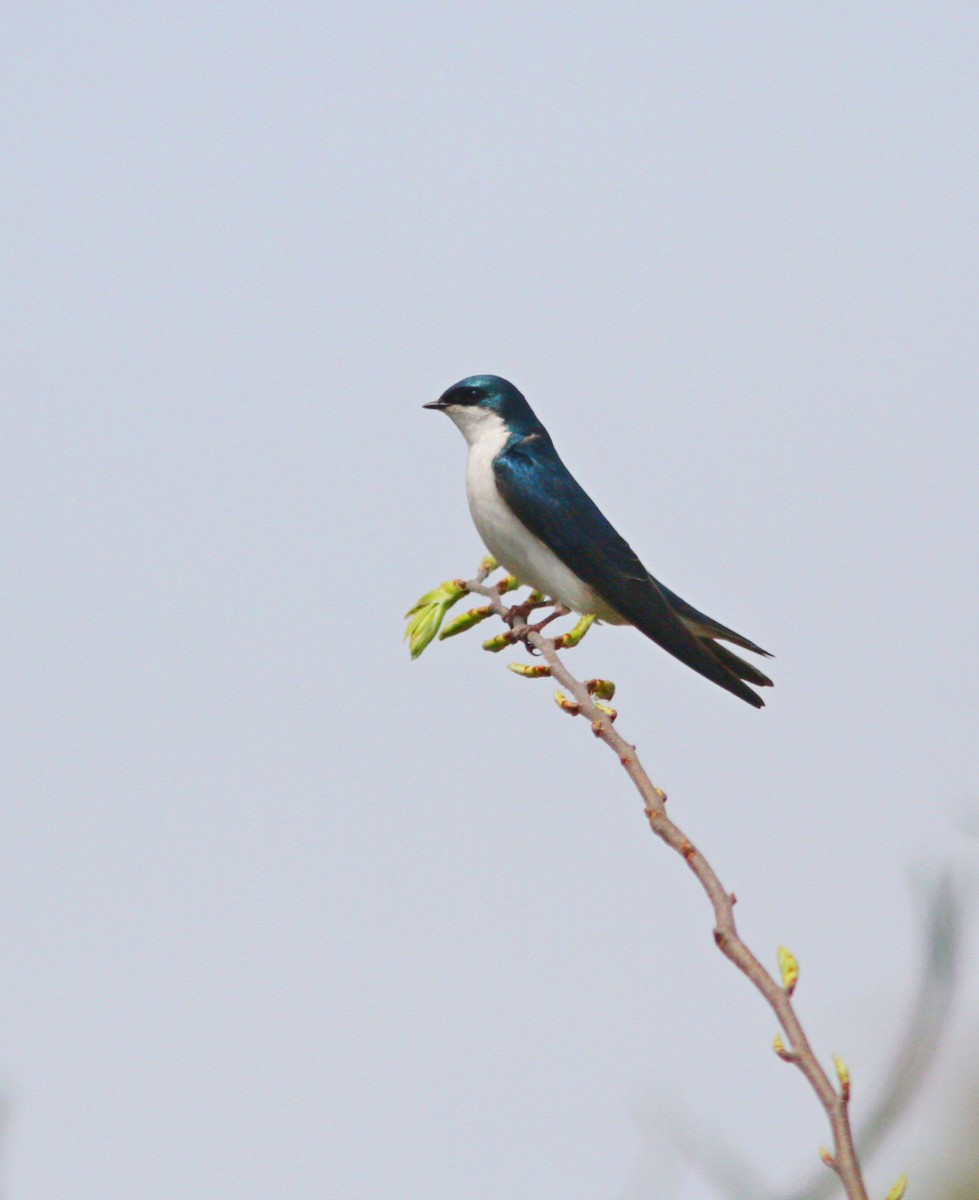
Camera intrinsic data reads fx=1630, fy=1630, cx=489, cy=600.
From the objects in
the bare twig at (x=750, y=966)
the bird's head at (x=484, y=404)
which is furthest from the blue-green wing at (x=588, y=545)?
the bare twig at (x=750, y=966)

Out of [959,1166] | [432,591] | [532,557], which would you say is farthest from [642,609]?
[959,1166]

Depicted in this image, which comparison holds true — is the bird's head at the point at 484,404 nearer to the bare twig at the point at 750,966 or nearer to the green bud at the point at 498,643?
the green bud at the point at 498,643

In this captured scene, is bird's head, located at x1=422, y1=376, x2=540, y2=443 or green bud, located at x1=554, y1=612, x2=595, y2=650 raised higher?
bird's head, located at x1=422, y1=376, x2=540, y2=443

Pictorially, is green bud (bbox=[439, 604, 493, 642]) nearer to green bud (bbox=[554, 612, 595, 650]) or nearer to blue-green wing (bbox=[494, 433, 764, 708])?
green bud (bbox=[554, 612, 595, 650])

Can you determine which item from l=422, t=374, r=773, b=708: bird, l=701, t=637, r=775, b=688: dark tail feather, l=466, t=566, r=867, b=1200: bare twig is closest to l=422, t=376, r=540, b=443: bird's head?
l=422, t=374, r=773, b=708: bird

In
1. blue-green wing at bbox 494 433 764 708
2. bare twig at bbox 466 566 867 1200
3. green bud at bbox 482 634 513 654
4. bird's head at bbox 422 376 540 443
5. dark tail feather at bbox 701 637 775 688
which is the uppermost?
bird's head at bbox 422 376 540 443

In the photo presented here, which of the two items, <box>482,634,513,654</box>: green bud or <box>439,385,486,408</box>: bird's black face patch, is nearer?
<box>482,634,513,654</box>: green bud

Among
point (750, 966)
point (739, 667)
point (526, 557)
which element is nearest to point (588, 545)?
point (526, 557)

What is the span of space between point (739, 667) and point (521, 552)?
0.93 meters

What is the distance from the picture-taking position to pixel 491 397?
6633mm

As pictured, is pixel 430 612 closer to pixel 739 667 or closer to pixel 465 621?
pixel 465 621

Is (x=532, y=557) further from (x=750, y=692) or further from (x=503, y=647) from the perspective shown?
(x=503, y=647)

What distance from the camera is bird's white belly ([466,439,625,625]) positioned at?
19.3 feet

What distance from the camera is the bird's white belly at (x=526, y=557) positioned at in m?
5.89
